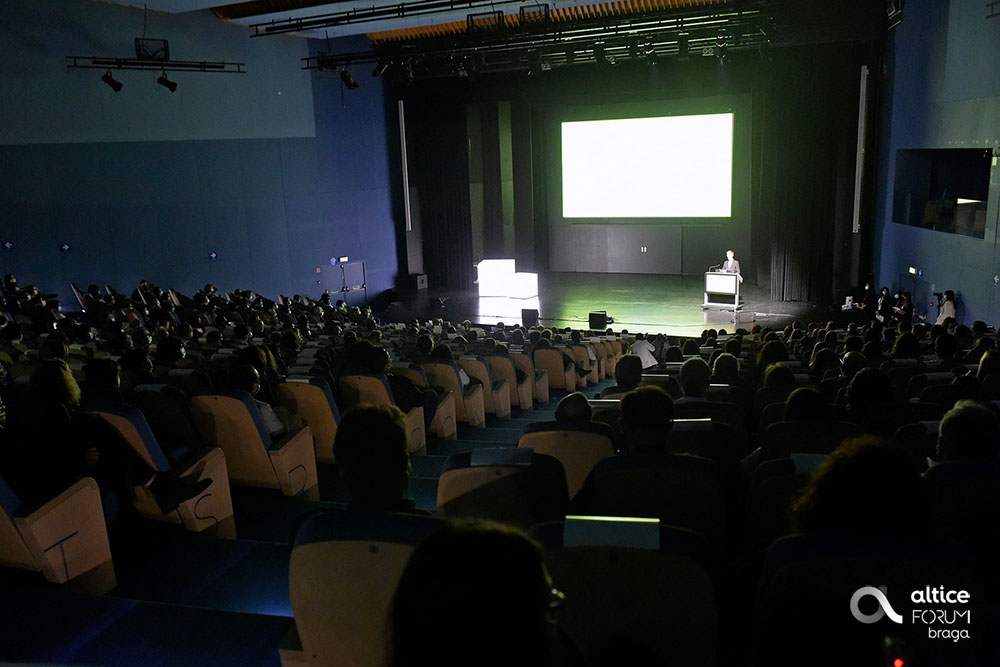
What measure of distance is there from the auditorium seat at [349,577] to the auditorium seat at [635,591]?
0.36 m

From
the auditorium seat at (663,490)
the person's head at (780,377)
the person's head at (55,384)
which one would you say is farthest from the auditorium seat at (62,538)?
the person's head at (780,377)

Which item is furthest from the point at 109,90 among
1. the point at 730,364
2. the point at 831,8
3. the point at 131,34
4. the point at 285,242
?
the point at 831,8

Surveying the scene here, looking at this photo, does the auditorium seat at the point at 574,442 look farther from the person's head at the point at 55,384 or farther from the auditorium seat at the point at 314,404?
the person's head at the point at 55,384

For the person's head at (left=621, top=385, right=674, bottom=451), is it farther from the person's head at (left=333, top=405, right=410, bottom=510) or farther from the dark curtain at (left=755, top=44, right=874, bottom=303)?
the dark curtain at (left=755, top=44, right=874, bottom=303)

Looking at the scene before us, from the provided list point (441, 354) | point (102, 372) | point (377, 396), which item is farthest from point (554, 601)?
point (441, 354)

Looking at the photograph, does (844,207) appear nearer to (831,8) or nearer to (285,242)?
(831,8)

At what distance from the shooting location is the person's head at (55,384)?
4055 millimetres

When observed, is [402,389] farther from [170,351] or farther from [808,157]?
[808,157]

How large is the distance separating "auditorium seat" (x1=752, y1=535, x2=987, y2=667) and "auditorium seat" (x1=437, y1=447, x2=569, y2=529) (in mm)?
1077

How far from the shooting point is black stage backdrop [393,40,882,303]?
17703 millimetres

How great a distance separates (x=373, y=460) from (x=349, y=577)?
22.4 inches

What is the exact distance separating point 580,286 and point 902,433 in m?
16.9

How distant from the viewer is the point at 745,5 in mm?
13906

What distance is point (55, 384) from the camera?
4074mm
